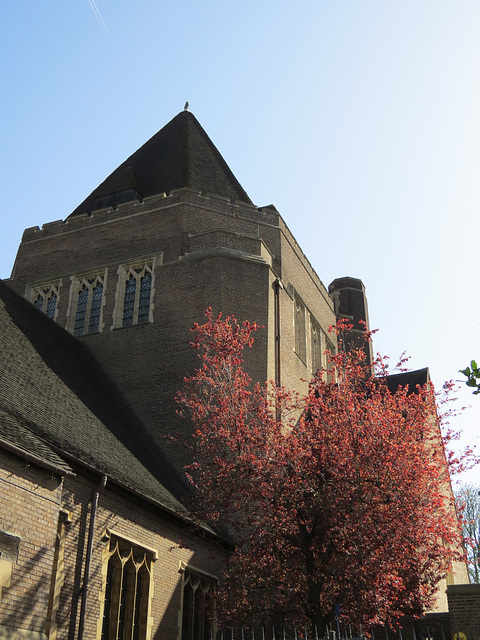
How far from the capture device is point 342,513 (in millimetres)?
11547

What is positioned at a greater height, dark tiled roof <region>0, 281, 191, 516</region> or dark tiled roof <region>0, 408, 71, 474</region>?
dark tiled roof <region>0, 281, 191, 516</region>

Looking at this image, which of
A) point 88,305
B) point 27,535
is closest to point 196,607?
point 27,535

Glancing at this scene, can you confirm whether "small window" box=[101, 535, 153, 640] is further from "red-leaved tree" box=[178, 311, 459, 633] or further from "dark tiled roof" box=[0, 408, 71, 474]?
"dark tiled roof" box=[0, 408, 71, 474]

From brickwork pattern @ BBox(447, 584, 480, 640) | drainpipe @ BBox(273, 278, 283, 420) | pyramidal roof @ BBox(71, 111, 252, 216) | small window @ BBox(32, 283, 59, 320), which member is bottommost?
brickwork pattern @ BBox(447, 584, 480, 640)

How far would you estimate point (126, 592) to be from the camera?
1206 centimetres

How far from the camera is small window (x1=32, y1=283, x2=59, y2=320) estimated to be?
21.3 meters

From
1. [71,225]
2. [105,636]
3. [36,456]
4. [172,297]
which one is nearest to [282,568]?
[105,636]

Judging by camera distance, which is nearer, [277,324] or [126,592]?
[126,592]

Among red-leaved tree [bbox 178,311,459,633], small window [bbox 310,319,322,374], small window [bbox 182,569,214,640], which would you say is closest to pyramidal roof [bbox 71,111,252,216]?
small window [bbox 310,319,322,374]

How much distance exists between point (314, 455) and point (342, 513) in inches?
48.2

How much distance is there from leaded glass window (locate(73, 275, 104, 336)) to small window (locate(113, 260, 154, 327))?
25.2 inches

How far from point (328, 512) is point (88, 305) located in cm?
1128

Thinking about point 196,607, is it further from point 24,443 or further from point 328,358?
point 328,358

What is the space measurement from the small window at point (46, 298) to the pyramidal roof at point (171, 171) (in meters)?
3.50
